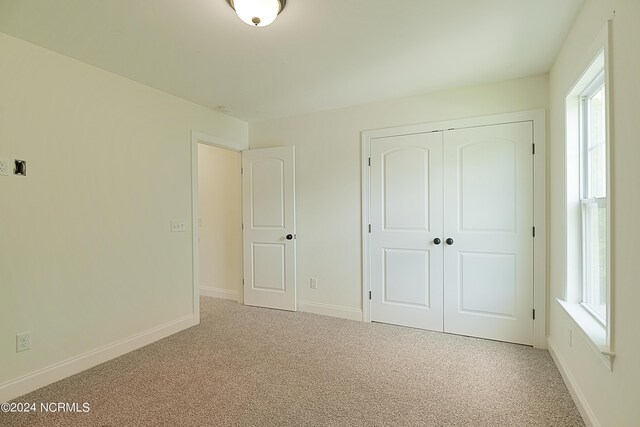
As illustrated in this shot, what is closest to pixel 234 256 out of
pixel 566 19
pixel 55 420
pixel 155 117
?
pixel 155 117

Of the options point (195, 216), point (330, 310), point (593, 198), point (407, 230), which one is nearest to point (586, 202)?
point (593, 198)

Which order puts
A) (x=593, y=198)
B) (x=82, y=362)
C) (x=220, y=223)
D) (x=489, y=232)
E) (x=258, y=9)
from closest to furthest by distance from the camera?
(x=258, y=9)
(x=593, y=198)
(x=82, y=362)
(x=489, y=232)
(x=220, y=223)

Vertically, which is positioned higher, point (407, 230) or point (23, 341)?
point (407, 230)

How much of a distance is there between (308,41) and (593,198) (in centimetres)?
210

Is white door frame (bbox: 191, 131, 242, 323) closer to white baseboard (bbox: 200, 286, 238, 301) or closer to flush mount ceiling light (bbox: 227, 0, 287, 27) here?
white baseboard (bbox: 200, 286, 238, 301)

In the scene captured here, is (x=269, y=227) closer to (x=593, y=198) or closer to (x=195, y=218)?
(x=195, y=218)

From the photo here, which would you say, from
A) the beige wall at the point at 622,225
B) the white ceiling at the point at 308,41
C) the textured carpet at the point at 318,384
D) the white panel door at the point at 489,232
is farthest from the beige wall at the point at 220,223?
the beige wall at the point at 622,225

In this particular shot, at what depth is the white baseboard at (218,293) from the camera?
4430 millimetres

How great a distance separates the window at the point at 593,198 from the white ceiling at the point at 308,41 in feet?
1.75

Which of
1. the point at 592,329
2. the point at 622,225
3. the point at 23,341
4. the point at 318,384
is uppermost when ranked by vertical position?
the point at 622,225

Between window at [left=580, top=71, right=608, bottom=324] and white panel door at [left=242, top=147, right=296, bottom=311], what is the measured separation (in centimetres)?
272

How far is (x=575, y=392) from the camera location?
6.47ft

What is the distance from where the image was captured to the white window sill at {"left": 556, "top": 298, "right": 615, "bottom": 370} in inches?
58.7

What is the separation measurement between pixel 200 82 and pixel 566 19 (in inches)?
109
